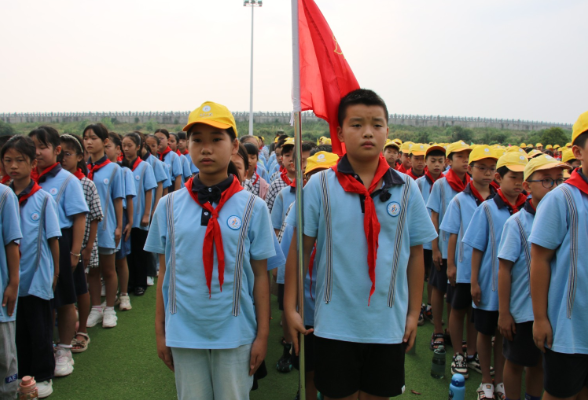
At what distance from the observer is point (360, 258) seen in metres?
2.15

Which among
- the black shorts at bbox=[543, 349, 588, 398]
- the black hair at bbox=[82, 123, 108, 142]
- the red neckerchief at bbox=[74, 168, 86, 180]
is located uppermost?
the black hair at bbox=[82, 123, 108, 142]

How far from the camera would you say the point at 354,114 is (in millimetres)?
2207

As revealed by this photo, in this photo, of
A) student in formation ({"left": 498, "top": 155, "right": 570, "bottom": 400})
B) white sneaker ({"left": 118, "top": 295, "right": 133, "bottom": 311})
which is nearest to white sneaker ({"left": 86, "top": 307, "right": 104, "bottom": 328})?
white sneaker ({"left": 118, "top": 295, "right": 133, "bottom": 311})

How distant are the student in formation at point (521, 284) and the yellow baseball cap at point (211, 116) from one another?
2040mm

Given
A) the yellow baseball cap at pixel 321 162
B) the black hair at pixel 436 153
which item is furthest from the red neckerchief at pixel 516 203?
the black hair at pixel 436 153

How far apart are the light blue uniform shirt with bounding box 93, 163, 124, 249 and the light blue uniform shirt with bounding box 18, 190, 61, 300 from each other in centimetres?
140

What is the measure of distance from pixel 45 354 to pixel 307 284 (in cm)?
210

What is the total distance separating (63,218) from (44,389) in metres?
1.34

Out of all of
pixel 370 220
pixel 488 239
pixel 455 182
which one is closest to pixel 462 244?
pixel 488 239

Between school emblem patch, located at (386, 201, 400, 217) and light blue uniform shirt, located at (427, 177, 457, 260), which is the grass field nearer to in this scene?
light blue uniform shirt, located at (427, 177, 457, 260)

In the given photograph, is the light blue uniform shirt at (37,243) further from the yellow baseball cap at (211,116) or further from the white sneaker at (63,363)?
the yellow baseball cap at (211,116)

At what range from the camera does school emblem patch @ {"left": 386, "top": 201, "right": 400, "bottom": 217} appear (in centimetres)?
216

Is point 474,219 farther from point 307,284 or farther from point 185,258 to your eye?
point 185,258

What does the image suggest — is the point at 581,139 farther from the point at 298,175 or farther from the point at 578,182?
the point at 298,175
